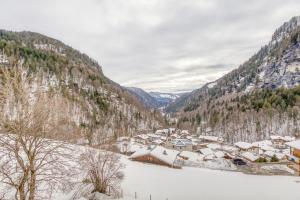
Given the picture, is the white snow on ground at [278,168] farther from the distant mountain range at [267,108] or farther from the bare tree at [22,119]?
the distant mountain range at [267,108]

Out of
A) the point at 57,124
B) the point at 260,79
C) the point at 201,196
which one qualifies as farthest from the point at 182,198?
the point at 260,79

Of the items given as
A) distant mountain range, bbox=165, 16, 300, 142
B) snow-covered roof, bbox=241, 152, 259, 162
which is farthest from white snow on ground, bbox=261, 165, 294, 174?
distant mountain range, bbox=165, 16, 300, 142

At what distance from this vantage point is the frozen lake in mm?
21031

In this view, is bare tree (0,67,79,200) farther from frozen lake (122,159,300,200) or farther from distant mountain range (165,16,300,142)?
distant mountain range (165,16,300,142)

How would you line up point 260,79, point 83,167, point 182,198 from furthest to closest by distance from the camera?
1. point 260,79
2. point 182,198
3. point 83,167

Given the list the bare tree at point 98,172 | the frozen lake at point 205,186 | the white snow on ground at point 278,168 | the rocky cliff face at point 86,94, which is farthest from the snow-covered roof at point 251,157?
the rocky cliff face at point 86,94

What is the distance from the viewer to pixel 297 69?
142 metres

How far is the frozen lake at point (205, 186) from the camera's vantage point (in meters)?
21.0

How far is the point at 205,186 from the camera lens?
23.7 meters

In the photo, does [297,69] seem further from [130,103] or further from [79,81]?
[79,81]

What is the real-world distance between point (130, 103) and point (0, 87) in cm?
13138

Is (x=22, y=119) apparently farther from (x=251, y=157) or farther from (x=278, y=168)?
(x=251, y=157)

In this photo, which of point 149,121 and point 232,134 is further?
point 149,121

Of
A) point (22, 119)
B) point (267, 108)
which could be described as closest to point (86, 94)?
point (267, 108)
